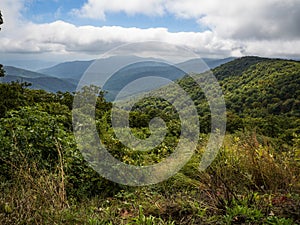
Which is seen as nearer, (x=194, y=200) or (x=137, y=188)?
(x=194, y=200)

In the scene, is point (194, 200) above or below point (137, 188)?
above

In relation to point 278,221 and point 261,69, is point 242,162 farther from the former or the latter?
point 261,69

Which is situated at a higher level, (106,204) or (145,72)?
(145,72)

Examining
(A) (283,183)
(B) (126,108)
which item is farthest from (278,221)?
(B) (126,108)

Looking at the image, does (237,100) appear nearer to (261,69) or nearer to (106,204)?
(261,69)

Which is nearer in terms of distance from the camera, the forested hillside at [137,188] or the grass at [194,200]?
the grass at [194,200]

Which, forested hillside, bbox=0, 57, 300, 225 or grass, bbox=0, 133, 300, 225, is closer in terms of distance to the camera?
grass, bbox=0, 133, 300, 225

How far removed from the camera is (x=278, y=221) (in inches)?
89.0

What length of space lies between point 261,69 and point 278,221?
267ft

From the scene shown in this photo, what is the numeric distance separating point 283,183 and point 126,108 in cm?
557

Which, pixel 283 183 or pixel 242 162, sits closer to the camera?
pixel 283 183

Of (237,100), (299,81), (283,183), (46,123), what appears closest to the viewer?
(283,183)

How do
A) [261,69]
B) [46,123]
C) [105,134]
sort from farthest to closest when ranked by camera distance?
[261,69] < [105,134] < [46,123]

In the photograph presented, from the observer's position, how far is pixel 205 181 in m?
3.38
